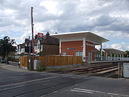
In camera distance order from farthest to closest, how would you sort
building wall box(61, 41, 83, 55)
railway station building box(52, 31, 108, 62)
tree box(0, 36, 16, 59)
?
1. tree box(0, 36, 16, 59)
2. building wall box(61, 41, 83, 55)
3. railway station building box(52, 31, 108, 62)

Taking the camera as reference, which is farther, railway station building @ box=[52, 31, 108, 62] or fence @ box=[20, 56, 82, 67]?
railway station building @ box=[52, 31, 108, 62]

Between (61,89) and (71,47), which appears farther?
(71,47)

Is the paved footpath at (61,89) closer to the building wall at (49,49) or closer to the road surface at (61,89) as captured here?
the road surface at (61,89)

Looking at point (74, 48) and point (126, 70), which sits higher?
point (74, 48)

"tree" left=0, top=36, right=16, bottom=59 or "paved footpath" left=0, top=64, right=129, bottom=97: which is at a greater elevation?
"tree" left=0, top=36, right=16, bottom=59

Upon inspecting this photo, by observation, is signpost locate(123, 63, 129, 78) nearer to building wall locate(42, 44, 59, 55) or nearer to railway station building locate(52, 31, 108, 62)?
railway station building locate(52, 31, 108, 62)

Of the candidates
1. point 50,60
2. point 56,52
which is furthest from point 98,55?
point 50,60

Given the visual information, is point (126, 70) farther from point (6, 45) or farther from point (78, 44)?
point (6, 45)

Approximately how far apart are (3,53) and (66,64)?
35.8 metres

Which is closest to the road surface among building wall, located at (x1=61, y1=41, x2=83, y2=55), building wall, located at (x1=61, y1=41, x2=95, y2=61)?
building wall, located at (x1=61, y1=41, x2=83, y2=55)

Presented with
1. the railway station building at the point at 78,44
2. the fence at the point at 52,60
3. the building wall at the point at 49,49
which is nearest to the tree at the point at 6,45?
the building wall at the point at 49,49

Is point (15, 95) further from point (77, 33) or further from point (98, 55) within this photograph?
point (98, 55)

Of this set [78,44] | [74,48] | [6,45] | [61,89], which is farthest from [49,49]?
[61,89]

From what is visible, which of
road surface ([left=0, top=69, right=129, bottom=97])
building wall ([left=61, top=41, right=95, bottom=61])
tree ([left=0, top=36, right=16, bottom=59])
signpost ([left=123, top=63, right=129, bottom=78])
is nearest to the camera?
road surface ([left=0, top=69, right=129, bottom=97])
